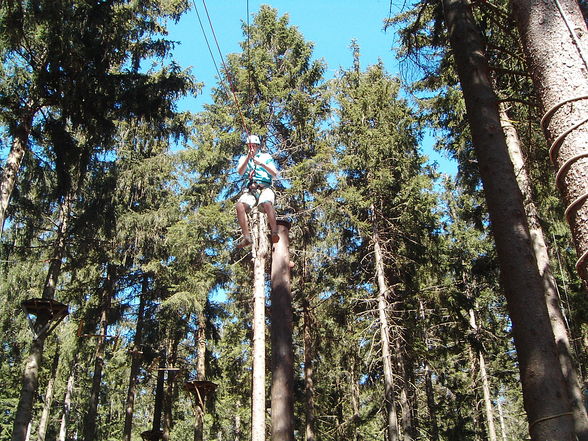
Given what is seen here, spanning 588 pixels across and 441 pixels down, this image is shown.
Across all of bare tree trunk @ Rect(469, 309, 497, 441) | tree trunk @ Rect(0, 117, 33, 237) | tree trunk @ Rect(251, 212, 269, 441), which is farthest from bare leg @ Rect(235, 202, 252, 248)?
bare tree trunk @ Rect(469, 309, 497, 441)

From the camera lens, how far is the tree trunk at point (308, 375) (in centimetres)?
1418

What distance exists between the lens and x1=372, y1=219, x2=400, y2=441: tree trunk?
11.5 metres

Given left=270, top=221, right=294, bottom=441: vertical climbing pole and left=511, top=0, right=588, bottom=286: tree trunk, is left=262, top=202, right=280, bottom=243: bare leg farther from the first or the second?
left=511, top=0, right=588, bottom=286: tree trunk

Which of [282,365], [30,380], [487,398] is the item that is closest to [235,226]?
[30,380]

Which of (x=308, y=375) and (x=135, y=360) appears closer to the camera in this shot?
(x=308, y=375)

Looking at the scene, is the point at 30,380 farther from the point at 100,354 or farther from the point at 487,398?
the point at 487,398

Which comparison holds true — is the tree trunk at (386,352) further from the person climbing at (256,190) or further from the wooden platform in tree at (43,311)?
the wooden platform in tree at (43,311)

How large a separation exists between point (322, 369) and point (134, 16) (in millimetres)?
13137

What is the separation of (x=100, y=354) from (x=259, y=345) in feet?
29.2

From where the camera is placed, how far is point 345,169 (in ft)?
48.3

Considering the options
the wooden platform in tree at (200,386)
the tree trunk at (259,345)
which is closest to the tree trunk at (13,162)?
the tree trunk at (259,345)

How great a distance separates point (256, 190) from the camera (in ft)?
23.1

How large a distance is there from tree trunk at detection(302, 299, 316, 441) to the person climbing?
27.9 ft

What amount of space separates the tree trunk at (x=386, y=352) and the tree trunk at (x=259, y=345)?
3.98 metres
